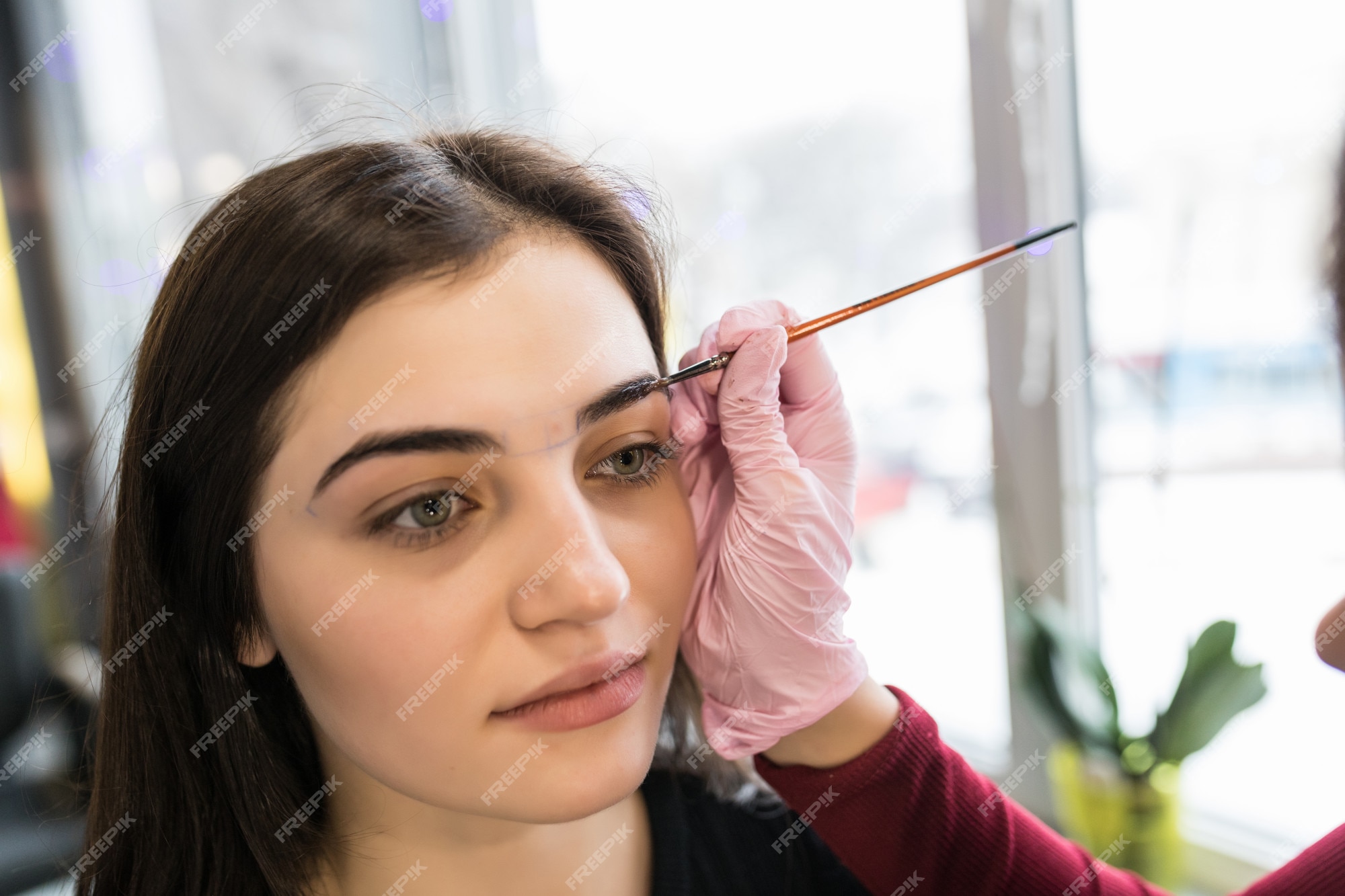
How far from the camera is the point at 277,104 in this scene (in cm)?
266

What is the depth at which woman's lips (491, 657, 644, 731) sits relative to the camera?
70 cm

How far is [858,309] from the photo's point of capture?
0.81 m

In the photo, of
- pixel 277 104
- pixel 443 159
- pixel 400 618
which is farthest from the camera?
pixel 277 104

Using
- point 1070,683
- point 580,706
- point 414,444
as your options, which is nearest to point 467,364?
point 414,444

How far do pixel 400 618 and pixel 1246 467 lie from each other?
121 cm

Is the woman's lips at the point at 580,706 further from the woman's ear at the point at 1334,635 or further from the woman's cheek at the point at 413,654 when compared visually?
the woman's ear at the point at 1334,635

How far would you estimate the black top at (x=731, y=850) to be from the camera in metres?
0.93

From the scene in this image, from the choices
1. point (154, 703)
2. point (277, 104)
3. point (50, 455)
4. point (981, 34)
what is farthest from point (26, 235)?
point (981, 34)

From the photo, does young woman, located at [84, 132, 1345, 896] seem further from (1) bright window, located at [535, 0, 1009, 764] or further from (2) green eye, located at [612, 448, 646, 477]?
(1) bright window, located at [535, 0, 1009, 764]

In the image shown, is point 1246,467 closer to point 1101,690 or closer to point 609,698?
A: point 1101,690

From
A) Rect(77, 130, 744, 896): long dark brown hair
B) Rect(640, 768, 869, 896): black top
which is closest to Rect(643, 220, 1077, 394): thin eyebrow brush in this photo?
Rect(77, 130, 744, 896): long dark brown hair

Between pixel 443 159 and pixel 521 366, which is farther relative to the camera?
pixel 443 159

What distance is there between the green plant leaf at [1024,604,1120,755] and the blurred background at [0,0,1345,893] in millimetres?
68

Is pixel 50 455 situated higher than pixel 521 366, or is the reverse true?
pixel 521 366
